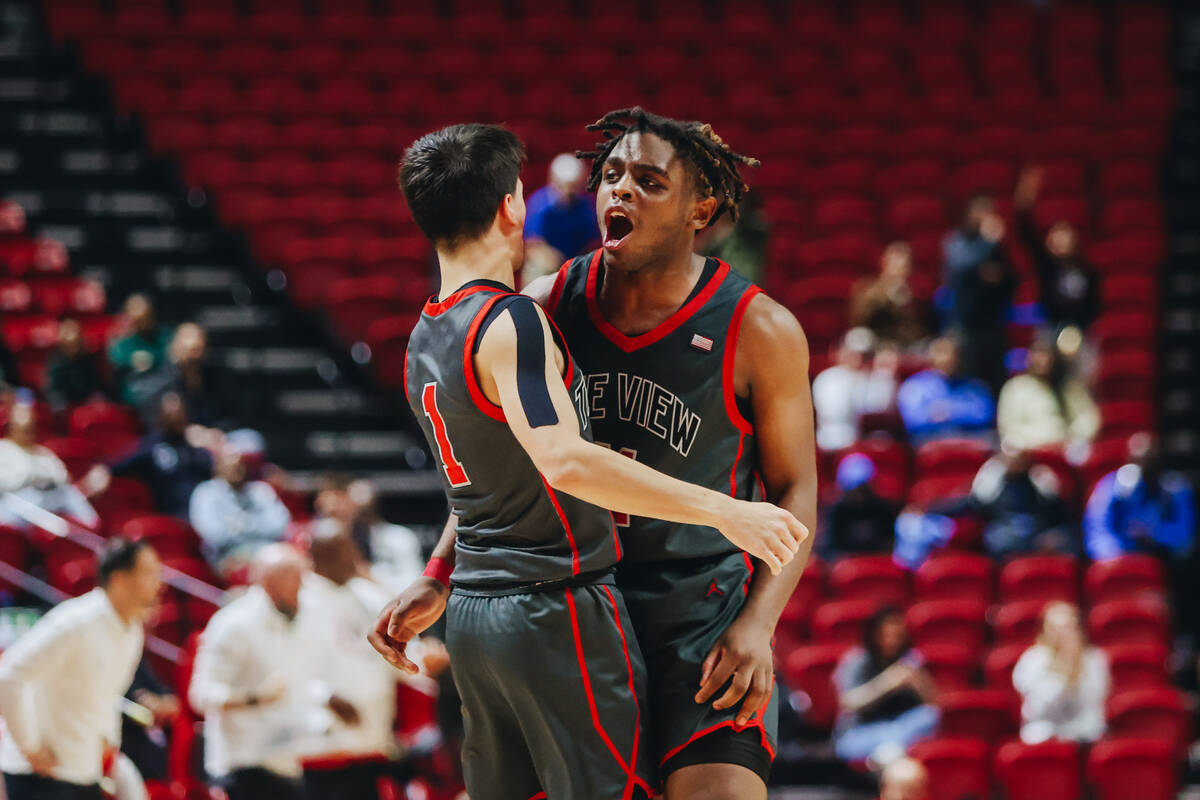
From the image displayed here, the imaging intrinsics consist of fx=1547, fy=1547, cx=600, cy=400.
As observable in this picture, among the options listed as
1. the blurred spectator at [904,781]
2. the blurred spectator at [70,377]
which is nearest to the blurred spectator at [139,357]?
the blurred spectator at [70,377]

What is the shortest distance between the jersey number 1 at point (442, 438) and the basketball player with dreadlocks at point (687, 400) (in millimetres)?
349

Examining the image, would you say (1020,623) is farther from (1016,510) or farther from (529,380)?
(529,380)

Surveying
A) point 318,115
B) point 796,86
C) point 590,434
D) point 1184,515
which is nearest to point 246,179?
point 318,115

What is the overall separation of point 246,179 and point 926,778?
7.97 metres

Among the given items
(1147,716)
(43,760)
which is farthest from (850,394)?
(43,760)

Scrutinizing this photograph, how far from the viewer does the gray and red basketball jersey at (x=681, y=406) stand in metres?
3.01

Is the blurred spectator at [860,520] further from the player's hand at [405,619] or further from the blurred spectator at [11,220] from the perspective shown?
the blurred spectator at [11,220]

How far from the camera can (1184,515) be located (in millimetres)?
9195

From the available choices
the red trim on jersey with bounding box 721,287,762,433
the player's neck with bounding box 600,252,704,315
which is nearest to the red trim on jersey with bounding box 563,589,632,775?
the red trim on jersey with bounding box 721,287,762,433

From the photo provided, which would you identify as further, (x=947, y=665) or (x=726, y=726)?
(x=947, y=665)

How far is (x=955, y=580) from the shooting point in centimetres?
864

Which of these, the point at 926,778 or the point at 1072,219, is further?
the point at 1072,219

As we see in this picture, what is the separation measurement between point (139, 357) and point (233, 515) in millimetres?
1798

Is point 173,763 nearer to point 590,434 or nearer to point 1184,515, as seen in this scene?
point 590,434
